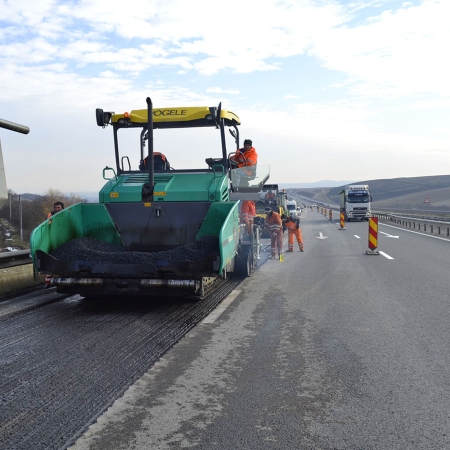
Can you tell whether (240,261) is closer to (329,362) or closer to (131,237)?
(131,237)

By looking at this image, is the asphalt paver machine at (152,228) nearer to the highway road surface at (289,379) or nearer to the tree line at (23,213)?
the highway road surface at (289,379)

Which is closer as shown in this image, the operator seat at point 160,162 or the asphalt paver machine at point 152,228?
the asphalt paver machine at point 152,228

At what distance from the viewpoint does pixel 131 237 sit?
916cm

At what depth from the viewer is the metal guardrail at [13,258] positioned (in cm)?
1029

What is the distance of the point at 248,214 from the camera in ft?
36.3

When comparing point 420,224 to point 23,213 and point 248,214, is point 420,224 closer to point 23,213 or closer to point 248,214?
point 248,214

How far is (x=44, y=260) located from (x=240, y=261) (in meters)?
4.43

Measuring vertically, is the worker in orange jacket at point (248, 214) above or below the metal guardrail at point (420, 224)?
above

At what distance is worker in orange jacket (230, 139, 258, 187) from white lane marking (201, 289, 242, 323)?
6.85 feet

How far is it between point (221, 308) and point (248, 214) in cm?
334

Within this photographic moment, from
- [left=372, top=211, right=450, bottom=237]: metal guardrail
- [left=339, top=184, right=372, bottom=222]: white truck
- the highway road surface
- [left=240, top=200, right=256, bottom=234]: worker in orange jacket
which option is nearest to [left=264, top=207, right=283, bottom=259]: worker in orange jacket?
[left=240, top=200, right=256, bottom=234]: worker in orange jacket

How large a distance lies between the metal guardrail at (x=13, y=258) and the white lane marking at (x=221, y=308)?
14.0 feet

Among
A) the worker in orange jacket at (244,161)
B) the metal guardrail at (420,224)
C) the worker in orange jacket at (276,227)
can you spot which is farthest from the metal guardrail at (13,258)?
the metal guardrail at (420,224)

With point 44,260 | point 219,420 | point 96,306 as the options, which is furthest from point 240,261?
point 219,420
